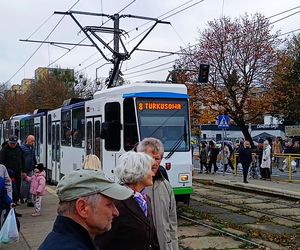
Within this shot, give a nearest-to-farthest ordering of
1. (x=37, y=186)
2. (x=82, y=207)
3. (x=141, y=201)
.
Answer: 1. (x=82, y=207)
2. (x=141, y=201)
3. (x=37, y=186)

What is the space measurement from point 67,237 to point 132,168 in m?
1.57

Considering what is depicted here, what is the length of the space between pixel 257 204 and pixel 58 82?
39789 millimetres

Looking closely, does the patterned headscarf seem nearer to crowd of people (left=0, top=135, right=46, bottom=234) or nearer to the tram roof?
crowd of people (left=0, top=135, right=46, bottom=234)

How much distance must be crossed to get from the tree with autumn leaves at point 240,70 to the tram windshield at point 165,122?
24.1m

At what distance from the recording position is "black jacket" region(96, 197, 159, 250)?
3.31m

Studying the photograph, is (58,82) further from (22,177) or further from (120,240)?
(120,240)

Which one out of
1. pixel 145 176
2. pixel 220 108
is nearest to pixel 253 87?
pixel 220 108

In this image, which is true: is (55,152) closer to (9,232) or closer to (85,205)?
(9,232)

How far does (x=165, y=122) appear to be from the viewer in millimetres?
12109

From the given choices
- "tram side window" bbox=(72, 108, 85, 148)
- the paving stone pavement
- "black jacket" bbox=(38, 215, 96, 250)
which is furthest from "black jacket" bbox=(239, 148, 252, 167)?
"black jacket" bbox=(38, 215, 96, 250)

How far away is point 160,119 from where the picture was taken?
12.1 metres

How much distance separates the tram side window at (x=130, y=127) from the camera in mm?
11945

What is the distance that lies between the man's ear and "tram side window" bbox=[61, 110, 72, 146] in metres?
14.8

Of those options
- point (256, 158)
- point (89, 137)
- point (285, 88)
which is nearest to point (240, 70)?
point (285, 88)
